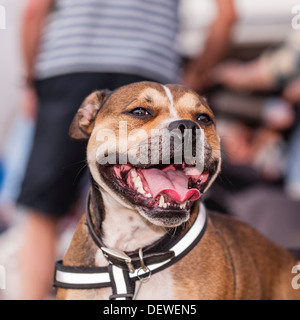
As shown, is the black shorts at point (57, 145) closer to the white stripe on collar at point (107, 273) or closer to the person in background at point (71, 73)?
the person in background at point (71, 73)

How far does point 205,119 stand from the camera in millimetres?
2301

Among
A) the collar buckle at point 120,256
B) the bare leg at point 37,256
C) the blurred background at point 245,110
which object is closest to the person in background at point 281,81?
the blurred background at point 245,110

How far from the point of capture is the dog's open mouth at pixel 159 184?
6.12 feet

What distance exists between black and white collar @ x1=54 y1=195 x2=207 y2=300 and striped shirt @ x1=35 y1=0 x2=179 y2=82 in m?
0.97

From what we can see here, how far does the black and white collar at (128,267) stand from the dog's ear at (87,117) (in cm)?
55

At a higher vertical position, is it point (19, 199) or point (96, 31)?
point (96, 31)

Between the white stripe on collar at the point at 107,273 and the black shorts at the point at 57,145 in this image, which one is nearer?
the white stripe on collar at the point at 107,273

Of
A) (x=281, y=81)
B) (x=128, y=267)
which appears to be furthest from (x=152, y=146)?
(x=281, y=81)

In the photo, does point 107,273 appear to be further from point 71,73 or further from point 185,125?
point 71,73

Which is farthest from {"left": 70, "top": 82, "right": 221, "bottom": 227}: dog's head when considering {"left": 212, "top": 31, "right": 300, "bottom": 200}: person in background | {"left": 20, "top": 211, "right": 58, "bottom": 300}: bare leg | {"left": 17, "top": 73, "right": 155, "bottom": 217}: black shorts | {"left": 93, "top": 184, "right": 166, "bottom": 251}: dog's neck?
{"left": 212, "top": 31, "right": 300, "bottom": 200}: person in background
